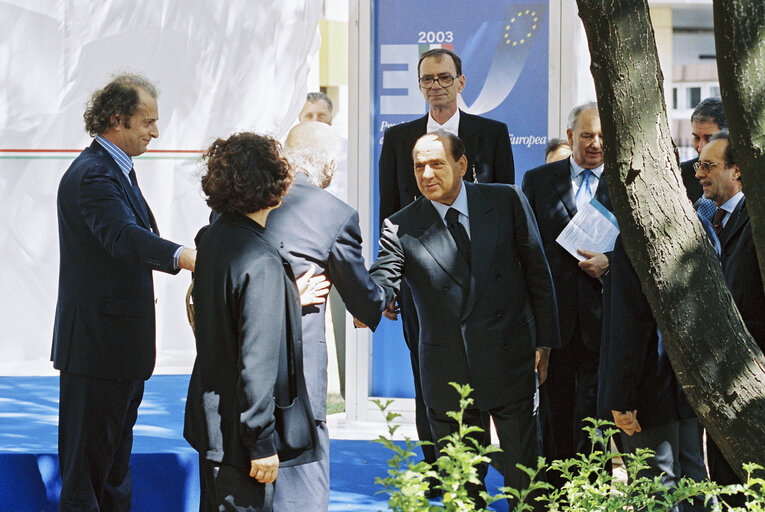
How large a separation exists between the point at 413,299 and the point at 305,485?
3.21 ft

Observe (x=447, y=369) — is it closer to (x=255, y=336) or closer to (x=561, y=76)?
(x=255, y=336)

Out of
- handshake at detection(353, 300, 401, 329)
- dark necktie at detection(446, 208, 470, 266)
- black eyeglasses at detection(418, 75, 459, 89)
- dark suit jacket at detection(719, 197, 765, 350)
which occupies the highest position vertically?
black eyeglasses at detection(418, 75, 459, 89)

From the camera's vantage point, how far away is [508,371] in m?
4.28

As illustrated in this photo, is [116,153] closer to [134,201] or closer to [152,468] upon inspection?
[134,201]

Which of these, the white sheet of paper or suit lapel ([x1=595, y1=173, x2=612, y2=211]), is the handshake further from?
suit lapel ([x1=595, y1=173, x2=612, y2=211])

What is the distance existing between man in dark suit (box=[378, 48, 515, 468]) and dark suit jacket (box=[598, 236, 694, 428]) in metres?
1.43

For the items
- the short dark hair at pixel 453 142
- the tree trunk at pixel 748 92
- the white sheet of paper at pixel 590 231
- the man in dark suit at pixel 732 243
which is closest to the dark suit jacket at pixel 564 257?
the white sheet of paper at pixel 590 231

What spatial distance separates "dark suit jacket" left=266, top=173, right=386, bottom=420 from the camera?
3879 millimetres

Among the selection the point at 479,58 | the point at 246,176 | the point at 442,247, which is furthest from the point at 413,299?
the point at 479,58

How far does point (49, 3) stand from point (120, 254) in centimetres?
374

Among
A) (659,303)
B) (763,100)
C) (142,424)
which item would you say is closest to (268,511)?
(659,303)

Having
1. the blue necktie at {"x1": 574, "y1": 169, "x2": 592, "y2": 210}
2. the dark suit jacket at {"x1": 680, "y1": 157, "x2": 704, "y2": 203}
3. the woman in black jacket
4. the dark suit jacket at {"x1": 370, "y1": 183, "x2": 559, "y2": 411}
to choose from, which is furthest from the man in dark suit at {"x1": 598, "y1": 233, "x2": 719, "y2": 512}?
the dark suit jacket at {"x1": 680, "y1": 157, "x2": 704, "y2": 203}

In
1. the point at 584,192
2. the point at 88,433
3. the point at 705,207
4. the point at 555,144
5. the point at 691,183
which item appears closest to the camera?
the point at 88,433

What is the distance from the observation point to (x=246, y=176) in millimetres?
3434
